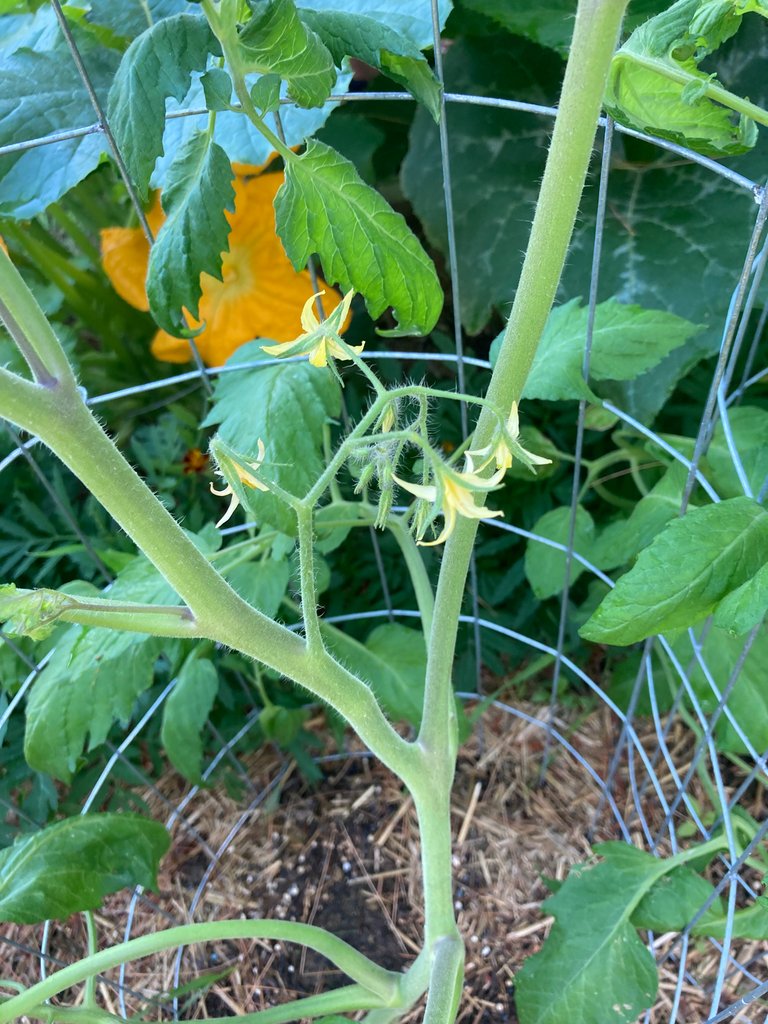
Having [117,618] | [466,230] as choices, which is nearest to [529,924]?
[117,618]

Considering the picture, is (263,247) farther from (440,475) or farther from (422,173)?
(440,475)

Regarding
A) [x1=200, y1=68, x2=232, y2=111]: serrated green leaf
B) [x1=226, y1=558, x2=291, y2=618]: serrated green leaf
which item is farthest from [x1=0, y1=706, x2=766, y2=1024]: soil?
[x1=200, y1=68, x2=232, y2=111]: serrated green leaf

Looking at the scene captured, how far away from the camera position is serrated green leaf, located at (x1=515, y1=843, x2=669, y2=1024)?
2.08 feet

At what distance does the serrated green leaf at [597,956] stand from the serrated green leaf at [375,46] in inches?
23.6

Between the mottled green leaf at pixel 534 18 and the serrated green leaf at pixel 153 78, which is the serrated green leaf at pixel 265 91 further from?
the mottled green leaf at pixel 534 18

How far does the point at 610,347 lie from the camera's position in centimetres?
60

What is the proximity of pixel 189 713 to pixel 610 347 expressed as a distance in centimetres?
46

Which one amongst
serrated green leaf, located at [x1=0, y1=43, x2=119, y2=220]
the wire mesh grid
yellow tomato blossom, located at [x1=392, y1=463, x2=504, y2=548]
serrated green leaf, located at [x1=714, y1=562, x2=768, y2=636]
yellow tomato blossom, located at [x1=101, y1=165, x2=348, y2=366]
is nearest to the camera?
yellow tomato blossom, located at [x1=392, y1=463, x2=504, y2=548]

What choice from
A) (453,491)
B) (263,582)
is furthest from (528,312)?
(263,582)

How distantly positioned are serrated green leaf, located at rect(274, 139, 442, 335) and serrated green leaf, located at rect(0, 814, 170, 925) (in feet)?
1.47

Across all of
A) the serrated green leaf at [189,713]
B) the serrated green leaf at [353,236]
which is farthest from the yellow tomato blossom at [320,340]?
the serrated green leaf at [189,713]

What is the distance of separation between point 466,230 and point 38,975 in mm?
927

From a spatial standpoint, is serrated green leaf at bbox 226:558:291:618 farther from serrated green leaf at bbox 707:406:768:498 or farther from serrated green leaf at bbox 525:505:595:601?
serrated green leaf at bbox 707:406:768:498

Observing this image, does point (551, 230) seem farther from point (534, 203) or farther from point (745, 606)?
point (534, 203)
